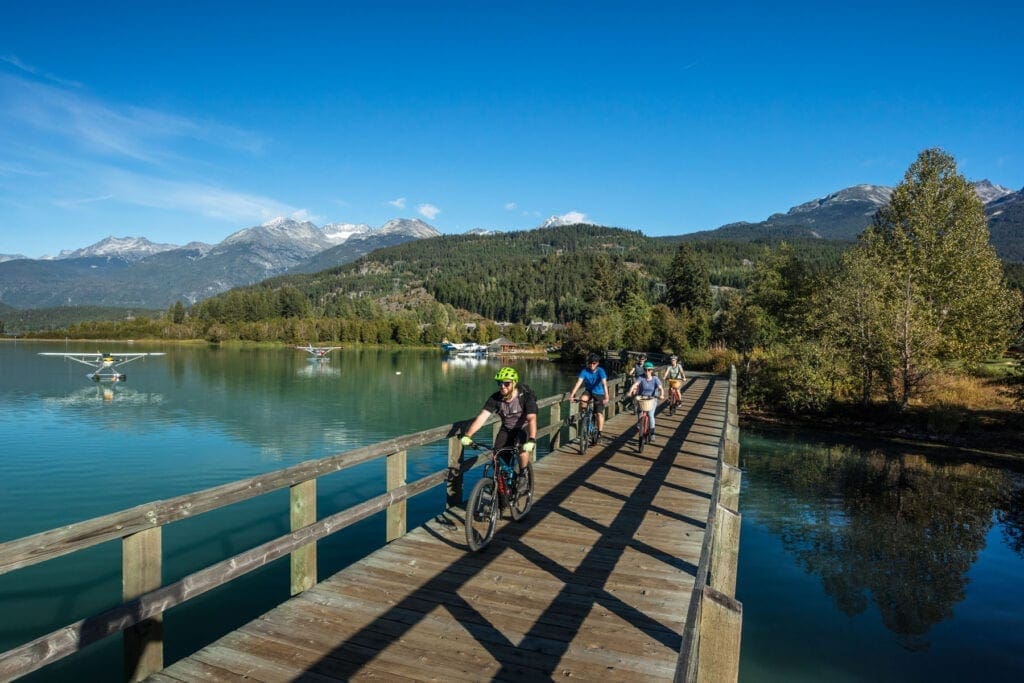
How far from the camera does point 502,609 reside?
18.5ft

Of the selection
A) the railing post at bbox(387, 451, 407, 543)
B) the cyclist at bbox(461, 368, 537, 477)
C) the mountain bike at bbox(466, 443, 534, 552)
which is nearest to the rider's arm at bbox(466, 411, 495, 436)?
the cyclist at bbox(461, 368, 537, 477)

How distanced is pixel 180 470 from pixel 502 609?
20.2 meters

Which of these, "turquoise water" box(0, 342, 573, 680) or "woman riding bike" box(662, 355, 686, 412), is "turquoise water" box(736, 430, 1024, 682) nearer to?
"woman riding bike" box(662, 355, 686, 412)

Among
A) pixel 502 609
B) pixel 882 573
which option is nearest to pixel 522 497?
pixel 502 609

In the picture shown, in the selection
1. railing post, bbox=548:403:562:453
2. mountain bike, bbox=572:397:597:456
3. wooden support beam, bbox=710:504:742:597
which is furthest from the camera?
railing post, bbox=548:403:562:453

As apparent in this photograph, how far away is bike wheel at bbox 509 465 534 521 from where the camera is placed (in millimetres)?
8234

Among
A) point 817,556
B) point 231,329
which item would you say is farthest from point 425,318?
point 817,556

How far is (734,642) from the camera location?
352 centimetres

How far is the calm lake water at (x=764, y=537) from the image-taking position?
9.98 metres

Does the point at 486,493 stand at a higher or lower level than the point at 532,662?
higher

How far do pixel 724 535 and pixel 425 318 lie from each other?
195458mm

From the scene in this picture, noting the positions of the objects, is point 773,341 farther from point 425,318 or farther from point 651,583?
point 425,318

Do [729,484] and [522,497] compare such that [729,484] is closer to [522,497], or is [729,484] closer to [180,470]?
[522,497]

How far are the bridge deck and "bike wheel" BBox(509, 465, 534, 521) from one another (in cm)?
17
